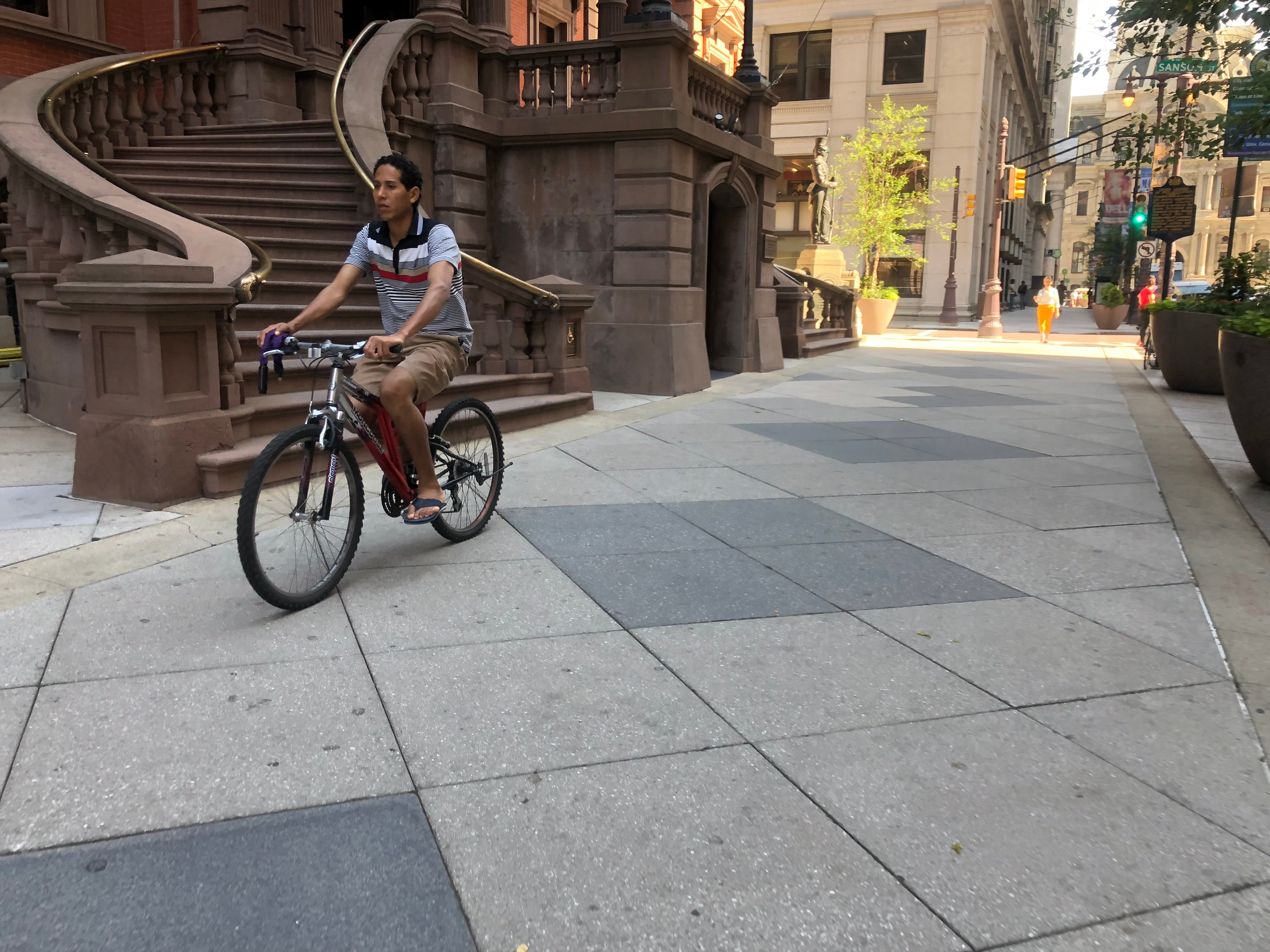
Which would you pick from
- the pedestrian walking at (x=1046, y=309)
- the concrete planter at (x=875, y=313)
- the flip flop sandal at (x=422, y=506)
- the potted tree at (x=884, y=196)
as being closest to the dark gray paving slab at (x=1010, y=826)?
the flip flop sandal at (x=422, y=506)

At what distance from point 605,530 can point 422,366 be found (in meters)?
1.65

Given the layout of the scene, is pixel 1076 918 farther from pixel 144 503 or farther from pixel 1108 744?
pixel 144 503

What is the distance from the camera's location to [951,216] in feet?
141

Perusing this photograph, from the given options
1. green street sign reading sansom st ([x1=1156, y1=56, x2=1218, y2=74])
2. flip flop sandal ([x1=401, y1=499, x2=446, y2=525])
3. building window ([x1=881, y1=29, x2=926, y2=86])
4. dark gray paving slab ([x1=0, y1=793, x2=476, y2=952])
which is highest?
building window ([x1=881, y1=29, x2=926, y2=86])

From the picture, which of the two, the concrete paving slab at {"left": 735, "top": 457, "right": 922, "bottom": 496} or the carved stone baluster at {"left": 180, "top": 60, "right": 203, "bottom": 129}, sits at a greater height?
the carved stone baluster at {"left": 180, "top": 60, "right": 203, "bottom": 129}

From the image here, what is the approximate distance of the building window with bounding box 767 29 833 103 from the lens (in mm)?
45094

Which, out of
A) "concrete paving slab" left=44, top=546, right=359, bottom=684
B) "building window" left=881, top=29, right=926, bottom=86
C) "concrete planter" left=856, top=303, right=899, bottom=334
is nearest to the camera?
"concrete paving slab" left=44, top=546, right=359, bottom=684

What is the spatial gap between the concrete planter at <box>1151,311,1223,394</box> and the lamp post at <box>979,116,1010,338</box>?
54.7 feet

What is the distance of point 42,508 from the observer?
20.7 feet

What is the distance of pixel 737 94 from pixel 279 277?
7.89 m

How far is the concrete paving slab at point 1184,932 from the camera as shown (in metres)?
2.55

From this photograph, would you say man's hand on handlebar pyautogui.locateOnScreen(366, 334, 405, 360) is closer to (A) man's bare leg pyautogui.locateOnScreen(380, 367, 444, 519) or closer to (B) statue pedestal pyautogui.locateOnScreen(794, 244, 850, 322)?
(A) man's bare leg pyautogui.locateOnScreen(380, 367, 444, 519)

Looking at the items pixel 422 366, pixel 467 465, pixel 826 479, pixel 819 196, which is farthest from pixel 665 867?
pixel 819 196

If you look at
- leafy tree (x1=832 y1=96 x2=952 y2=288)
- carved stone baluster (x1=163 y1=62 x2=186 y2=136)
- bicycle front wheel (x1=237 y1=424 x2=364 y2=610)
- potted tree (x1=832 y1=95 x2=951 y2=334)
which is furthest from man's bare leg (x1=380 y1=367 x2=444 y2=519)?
leafy tree (x1=832 y1=96 x2=952 y2=288)
